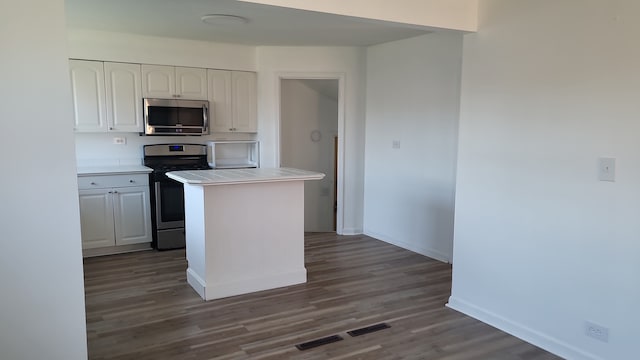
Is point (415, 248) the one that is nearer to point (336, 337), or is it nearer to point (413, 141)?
point (413, 141)

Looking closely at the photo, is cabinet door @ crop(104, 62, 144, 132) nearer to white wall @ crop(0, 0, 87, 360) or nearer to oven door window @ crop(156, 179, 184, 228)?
oven door window @ crop(156, 179, 184, 228)

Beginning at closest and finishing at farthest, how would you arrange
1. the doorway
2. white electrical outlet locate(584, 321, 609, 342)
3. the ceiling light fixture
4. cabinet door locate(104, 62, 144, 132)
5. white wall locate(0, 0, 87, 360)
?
white wall locate(0, 0, 87, 360) → white electrical outlet locate(584, 321, 609, 342) → the ceiling light fixture → cabinet door locate(104, 62, 144, 132) → the doorway

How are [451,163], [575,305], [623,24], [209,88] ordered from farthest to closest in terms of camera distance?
[209,88]
[451,163]
[575,305]
[623,24]

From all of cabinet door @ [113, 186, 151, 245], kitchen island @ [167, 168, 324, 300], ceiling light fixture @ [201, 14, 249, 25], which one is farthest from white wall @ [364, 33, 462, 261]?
cabinet door @ [113, 186, 151, 245]

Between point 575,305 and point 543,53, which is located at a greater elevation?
point 543,53

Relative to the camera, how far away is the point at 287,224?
404 centimetres

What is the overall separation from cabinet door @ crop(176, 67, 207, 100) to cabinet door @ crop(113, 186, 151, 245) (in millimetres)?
1201

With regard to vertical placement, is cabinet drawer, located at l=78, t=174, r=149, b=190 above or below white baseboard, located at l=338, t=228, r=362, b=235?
above

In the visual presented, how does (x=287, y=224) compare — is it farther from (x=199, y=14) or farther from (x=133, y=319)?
(x=199, y=14)

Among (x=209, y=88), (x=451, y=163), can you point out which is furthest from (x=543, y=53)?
(x=209, y=88)

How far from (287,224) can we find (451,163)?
1804 mm

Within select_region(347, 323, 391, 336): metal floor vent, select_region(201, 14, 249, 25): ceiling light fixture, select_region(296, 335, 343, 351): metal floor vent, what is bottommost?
select_region(296, 335, 343, 351): metal floor vent

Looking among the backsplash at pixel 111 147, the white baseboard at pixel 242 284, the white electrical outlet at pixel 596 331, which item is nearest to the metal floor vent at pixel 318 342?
the white baseboard at pixel 242 284

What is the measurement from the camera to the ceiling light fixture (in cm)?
401
